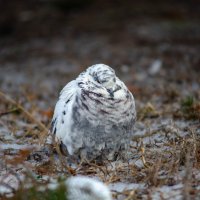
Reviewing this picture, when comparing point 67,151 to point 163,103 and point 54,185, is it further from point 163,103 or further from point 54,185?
point 163,103

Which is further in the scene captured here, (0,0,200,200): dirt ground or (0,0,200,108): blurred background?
(0,0,200,108): blurred background

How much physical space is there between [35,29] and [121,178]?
589cm

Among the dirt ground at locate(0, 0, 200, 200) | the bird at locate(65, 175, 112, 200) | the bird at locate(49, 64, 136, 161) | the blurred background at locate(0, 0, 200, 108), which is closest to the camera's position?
the bird at locate(65, 175, 112, 200)

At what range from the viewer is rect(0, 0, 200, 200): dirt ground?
2836 millimetres

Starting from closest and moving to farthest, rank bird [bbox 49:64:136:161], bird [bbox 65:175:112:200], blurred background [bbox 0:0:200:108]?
bird [bbox 65:175:112:200]
bird [bbox 49:64:136:161]
blurred background [bbox 0:0:200:108]

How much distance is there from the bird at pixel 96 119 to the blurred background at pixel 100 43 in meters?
2.17

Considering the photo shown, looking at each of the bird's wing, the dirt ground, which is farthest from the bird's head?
the dirt ground

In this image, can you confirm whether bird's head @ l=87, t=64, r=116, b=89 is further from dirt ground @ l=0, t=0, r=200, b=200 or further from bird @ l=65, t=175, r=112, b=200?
bird @ l=65, t=175, r=112, b=200

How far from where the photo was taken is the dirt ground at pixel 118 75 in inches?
112

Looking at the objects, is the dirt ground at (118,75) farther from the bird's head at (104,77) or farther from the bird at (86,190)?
the bird's head at (104,77)

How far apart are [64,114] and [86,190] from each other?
0.74 m

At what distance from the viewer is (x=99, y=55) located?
286 inches

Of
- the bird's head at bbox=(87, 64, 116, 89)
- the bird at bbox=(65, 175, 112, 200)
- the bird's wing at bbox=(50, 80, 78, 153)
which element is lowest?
the bird at bbox=(65, 175, 112, 200)

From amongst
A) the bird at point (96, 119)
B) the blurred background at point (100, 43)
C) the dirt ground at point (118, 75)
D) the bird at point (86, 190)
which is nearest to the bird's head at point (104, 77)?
the bird at point (96, 119)
